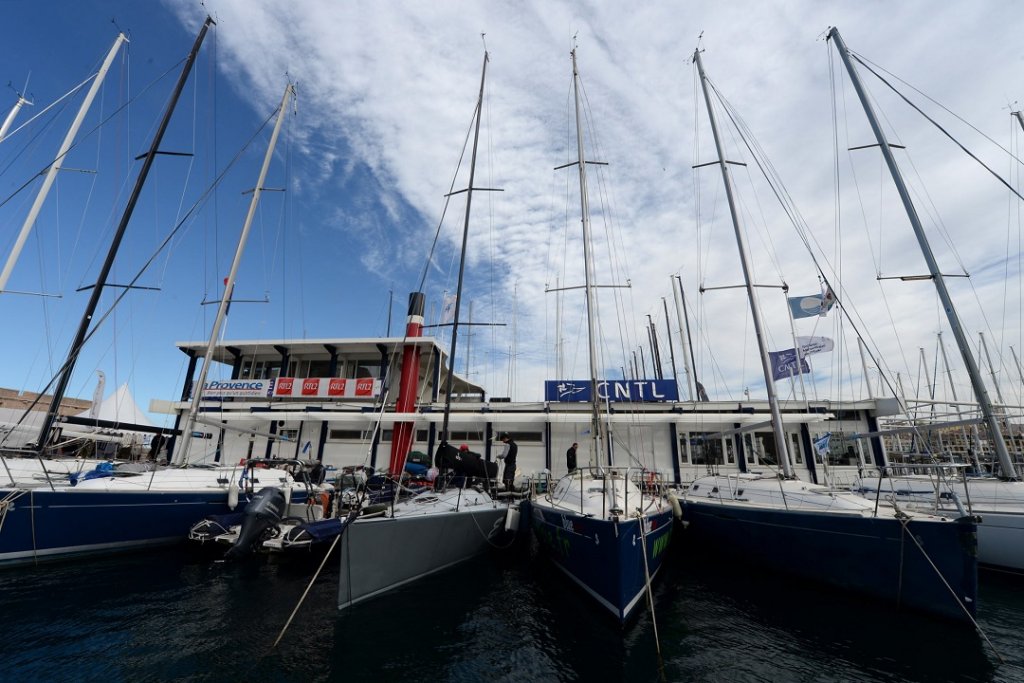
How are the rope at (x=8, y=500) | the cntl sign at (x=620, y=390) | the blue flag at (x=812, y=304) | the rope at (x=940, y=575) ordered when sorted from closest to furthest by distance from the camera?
1. the rope at (x=940, y=575)
2. the rope at (x=8, y=500)
3. the blue flag at (x=812, y=304)
4. the cntl sign at (x=620, y=390)

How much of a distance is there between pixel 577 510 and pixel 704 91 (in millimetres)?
15976

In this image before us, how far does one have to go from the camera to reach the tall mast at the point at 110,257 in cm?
1105

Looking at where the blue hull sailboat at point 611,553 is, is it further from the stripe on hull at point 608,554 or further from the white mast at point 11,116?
the white mast at point 11,116

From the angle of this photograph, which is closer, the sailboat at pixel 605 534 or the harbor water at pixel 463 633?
the harbor water at pixel 463 633

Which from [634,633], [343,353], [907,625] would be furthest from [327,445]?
[907,625]

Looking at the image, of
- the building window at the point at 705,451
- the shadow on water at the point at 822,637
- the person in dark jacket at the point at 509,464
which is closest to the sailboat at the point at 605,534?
the shadow on water at the point at 822,637

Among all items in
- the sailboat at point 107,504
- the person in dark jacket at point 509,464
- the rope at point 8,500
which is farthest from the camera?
the person in dark jacket at point 509,464

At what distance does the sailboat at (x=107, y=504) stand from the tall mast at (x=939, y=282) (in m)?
18.9

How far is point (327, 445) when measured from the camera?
2216 cm

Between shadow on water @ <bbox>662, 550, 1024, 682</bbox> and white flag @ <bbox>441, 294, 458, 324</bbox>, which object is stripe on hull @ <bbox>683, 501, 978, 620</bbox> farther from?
white flag @ <bbox>441, 294, 458, 324</bbox>

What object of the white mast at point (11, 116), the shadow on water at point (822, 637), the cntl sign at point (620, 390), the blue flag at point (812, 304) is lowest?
the shadow on water at point (822, 637)

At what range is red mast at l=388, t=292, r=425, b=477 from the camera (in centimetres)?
2055

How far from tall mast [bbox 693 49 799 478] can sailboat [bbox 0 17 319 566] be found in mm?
14472

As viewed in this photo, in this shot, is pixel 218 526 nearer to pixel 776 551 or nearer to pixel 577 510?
pixel 577 510
